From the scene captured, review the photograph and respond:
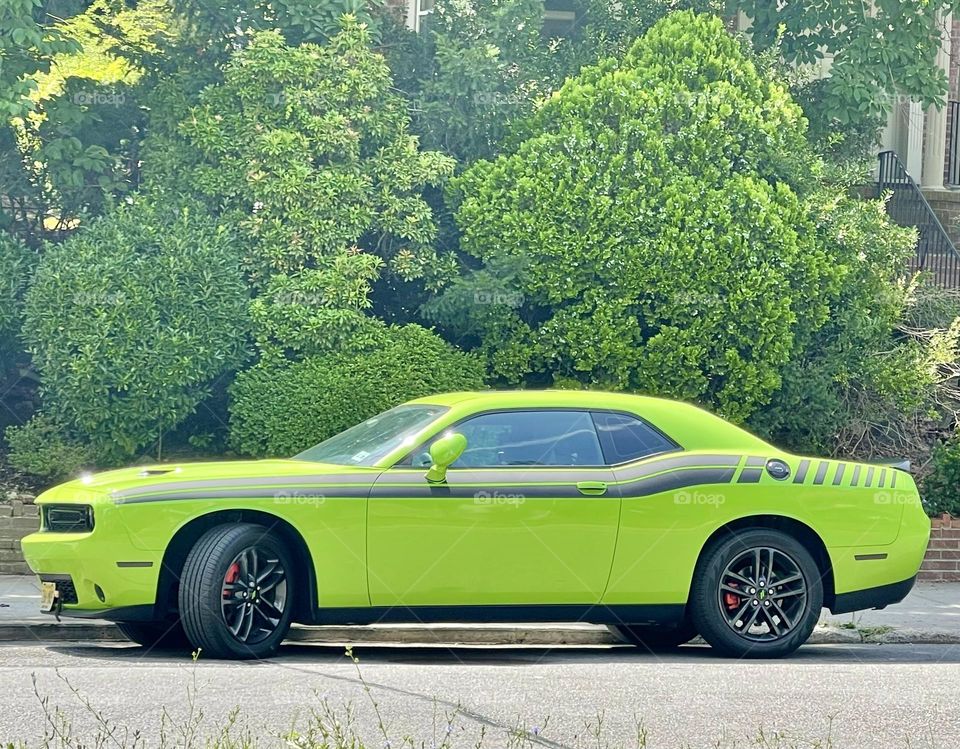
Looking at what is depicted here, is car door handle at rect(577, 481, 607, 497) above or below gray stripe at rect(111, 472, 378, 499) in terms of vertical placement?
below

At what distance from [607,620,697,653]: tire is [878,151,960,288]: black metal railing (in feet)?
26.4

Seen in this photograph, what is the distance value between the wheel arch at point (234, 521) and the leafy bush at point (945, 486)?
299 inches

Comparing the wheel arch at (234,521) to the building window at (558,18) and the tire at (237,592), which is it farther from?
the building window at (558,18)

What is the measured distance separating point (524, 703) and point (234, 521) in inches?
109

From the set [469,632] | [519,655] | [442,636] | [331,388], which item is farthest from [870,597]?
[331,388]

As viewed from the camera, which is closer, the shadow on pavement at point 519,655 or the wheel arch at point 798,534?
the shadow on pavement at point 519,655

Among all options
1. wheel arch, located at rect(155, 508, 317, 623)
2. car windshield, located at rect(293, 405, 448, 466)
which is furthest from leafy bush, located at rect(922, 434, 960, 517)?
wheel arch, located at rect(155, 508, 317, 623)

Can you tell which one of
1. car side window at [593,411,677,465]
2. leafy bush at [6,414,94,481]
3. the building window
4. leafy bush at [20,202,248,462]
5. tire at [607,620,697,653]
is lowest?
tire at [607,620,697,653]

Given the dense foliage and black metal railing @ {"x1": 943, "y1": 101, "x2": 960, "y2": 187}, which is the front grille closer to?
the dense foliage

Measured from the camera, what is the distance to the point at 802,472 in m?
9.36

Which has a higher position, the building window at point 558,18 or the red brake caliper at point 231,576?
the building window at point 558,18

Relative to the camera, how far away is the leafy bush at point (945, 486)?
1452 cm

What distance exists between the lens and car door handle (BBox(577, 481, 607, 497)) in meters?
8.99

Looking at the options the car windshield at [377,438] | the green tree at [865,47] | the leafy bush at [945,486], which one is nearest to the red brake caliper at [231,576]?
the car windshield at [377,438]
